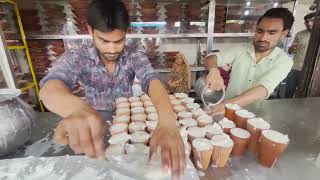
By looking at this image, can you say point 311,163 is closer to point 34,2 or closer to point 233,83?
point 233,83

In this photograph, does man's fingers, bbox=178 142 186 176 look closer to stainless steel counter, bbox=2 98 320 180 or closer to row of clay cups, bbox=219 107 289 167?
stainless steel counter, bbox=2 98 320 180

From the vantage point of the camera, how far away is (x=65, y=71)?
1184mm

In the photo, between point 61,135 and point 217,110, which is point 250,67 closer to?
point 217,110

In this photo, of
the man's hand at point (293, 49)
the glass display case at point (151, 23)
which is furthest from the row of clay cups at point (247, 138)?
the man's hand at point (293, 49)

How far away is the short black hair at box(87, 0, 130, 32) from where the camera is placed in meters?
1.17

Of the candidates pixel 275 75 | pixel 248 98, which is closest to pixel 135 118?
pixel 248 98

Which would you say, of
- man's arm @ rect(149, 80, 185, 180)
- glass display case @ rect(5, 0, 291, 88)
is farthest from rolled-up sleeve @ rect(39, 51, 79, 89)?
glass display case @ rect(5, 0, 291, 88)

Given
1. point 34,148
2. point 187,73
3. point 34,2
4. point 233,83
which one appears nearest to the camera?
point 34,148

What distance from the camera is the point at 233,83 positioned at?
6.70 ft

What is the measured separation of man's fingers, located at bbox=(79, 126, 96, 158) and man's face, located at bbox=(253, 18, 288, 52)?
1.75 m

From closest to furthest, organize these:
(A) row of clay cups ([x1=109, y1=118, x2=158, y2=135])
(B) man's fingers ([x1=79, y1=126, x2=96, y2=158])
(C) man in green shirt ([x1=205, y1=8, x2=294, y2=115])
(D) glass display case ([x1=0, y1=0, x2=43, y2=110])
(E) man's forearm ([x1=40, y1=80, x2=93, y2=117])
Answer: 1. (B) man's fingers ([x1=79, y1=126, x2=96, y2=158])
2. (E) man's forearm ([x1=40, y1=80, x2=93, y2=117])
3. (A) row of clay cups ([x1=109, y1=118, x2=158, y2=135])
4. (C) man in green shirt ([x1=205, y1=8, x2=294, y2=115])
5. (D) glass display case ([x1=0, y1=0, x2=43, y2=110])

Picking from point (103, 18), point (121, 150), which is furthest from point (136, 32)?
point (121, 150)

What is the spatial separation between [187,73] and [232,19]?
5.11ft

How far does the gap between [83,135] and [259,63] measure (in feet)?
5.91
